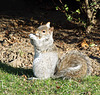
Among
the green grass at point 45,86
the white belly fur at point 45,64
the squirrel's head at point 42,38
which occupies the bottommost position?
the green grass at point 45,86

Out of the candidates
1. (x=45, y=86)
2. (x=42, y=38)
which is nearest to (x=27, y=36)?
(x=42, y=38)

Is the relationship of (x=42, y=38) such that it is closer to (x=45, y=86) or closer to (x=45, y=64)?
(x=45, y=64)

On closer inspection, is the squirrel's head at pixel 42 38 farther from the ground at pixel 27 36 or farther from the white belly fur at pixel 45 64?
the ground at pixel 27 36

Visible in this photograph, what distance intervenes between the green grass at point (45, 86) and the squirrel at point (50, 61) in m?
0.16

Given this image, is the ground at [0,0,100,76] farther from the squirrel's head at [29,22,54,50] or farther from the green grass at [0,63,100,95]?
the squirrel's head at [29,22,54,50]

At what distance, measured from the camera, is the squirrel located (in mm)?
4043

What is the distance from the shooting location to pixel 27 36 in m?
7.31

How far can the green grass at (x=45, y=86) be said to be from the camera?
12.1 ft

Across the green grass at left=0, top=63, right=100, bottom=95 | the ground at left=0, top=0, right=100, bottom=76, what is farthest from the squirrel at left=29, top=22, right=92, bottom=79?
the ground at left=0, top=0, right=100, bottom=76

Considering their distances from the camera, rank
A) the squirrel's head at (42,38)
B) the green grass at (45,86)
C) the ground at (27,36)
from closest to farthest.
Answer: the green grass at (45,86), the squirrel's head at (42,38), the ground at (27,36)

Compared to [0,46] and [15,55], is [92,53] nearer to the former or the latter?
[15,55]

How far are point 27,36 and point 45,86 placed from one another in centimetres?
367

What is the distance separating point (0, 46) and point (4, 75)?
7.80 ft

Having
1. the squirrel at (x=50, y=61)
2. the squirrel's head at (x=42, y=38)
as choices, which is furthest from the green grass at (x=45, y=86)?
the squirrel's head at (x=42, y=38)
